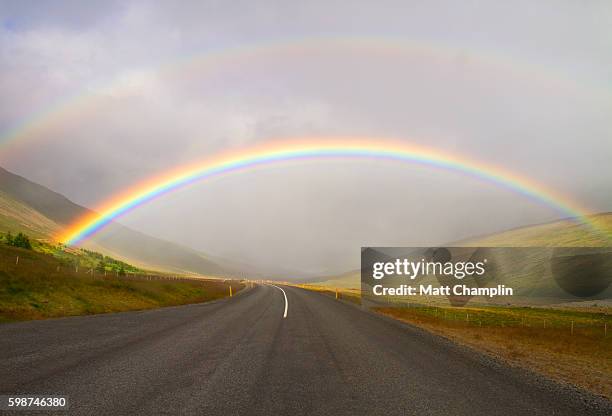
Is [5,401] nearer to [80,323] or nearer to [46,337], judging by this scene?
[46,337]

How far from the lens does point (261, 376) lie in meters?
7.41

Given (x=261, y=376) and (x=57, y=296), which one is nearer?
(x=261, y=376)

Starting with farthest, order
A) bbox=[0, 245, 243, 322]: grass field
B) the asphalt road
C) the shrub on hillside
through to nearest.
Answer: the shrub on hillside, bbox=[0, 245, 243, 322]: grass field, the asphalt road

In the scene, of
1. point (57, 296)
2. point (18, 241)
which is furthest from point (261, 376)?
point (18, 241)

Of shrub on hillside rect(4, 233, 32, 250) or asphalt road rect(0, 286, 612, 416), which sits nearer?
asphalt road rect(0, 286, 612, 416)

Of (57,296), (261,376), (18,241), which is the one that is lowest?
(57,296)

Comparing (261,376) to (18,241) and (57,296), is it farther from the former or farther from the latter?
(18,241)

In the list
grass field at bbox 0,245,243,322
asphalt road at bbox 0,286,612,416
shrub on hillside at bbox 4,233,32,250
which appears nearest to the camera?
asphalt road at bbox 0,286,612,416

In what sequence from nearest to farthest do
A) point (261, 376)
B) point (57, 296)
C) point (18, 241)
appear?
point (261, 376) → point (57, 296) → point (18, 241)

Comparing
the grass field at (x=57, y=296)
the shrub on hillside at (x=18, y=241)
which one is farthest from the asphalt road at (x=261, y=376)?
the shrub on hillside at (x=18, y=241)

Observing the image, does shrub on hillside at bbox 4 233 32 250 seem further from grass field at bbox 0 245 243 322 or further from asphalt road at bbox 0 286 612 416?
asphalt road at bbox 0 286 612 416

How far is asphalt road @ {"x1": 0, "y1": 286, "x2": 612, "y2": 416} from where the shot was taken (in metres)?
5.81

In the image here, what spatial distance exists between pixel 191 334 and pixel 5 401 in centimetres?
704

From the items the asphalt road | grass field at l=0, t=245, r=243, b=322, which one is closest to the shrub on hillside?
grass field at l=0, t=245, r=243, b=322
